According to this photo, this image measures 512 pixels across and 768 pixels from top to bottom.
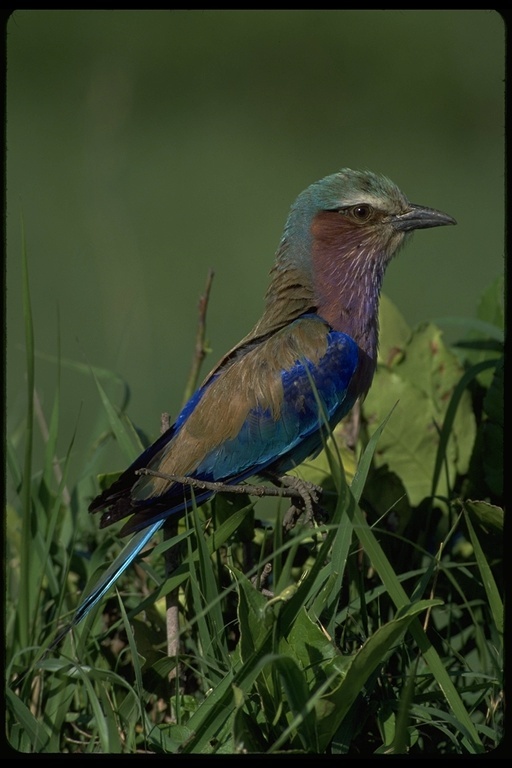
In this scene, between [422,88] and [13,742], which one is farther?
[422,88]

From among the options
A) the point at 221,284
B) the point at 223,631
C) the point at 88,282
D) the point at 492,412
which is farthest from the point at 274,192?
the point at 223,631

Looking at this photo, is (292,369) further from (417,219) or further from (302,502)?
(417,219)

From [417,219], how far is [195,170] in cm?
445

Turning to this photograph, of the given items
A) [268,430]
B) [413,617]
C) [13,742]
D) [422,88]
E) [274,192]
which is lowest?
[13,742]

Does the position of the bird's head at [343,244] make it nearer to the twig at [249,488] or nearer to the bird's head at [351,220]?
the bird's head at [351,220]

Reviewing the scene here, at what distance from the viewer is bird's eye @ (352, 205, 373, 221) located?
3188mm

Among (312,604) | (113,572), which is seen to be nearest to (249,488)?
(312,604)

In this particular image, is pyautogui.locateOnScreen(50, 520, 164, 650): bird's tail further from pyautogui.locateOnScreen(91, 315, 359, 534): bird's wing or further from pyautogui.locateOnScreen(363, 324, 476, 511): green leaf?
pyautogui.locateOnScreen(363, 324, 476, 511): green leaf

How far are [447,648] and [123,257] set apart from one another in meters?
3.69

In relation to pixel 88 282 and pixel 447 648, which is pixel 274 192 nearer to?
pixel 88 282

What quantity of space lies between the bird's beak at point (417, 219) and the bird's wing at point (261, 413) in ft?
1.73

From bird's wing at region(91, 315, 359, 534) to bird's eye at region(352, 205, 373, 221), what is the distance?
1.73 feet

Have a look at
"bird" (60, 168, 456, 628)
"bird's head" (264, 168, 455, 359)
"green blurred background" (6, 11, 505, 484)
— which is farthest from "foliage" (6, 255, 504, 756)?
"green blurred background" (6, 11, 505, 484)

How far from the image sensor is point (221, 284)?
6422 mm
